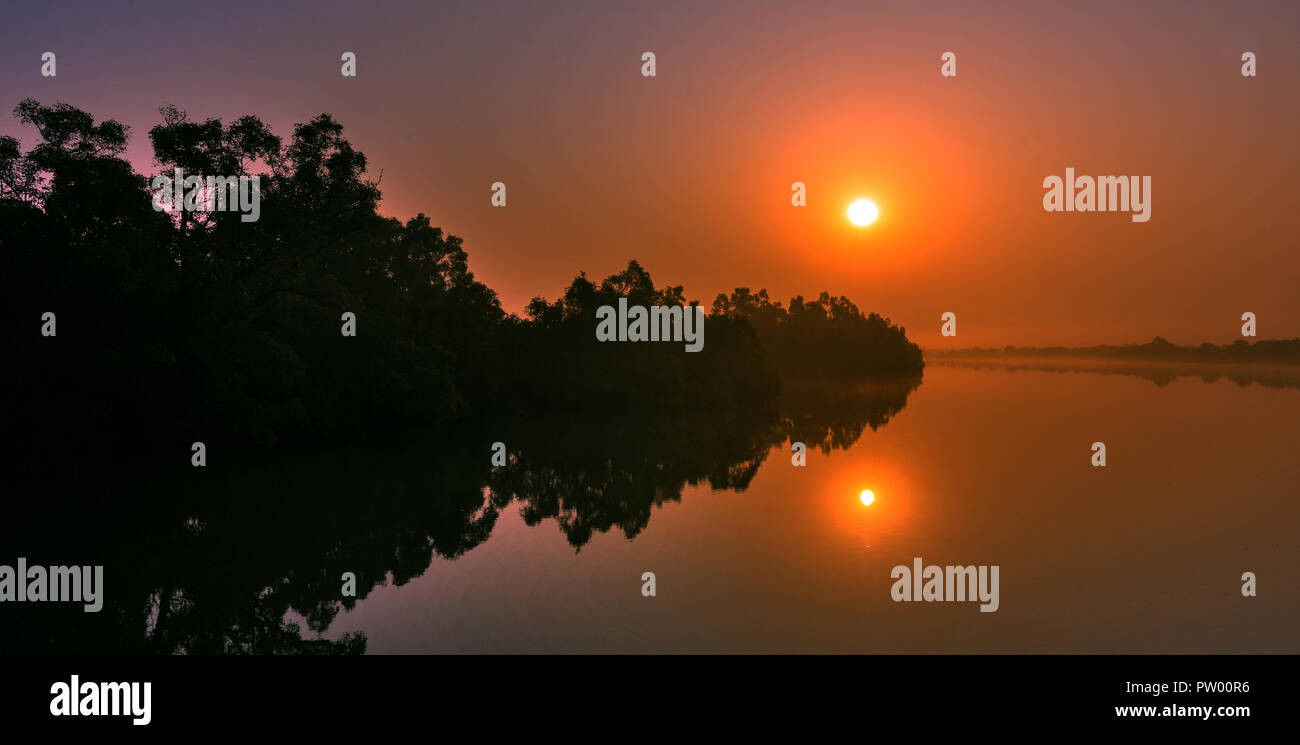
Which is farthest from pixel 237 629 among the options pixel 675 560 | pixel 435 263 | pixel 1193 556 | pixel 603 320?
pixel 435 263

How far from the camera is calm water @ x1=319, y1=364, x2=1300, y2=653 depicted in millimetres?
11875

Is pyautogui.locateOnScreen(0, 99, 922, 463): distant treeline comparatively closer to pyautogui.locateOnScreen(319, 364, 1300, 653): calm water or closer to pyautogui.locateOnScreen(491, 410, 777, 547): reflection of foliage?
pyautogui.locateOnScreen(491, 410, 777, 547): reflection of foliage

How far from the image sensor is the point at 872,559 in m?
16.3

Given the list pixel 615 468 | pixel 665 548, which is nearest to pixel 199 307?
pixel 615 468

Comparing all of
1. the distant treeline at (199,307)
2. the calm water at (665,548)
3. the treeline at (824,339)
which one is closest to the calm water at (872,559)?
the calm water at (665,548)

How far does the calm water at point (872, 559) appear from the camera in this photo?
1188 centimetres

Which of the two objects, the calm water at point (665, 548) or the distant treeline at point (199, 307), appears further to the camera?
the distant treeline at point (199, 307)

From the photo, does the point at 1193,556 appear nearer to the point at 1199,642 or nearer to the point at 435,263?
the point at 1199,642

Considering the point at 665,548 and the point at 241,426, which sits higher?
the point at 241,426

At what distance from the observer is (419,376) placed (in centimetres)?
4297

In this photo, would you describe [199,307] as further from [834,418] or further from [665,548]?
[834,418]

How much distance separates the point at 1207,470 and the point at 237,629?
3173 cm

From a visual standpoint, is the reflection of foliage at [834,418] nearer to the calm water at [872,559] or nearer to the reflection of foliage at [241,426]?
the reflection of foliage at [241,426]
